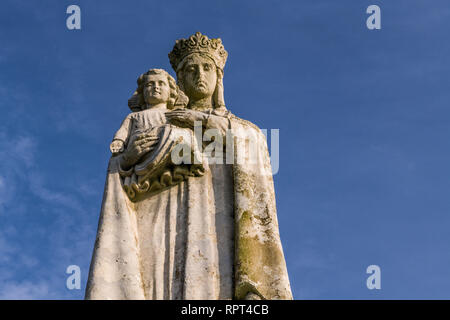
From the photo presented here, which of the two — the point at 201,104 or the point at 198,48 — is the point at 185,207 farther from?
the point at 198,48

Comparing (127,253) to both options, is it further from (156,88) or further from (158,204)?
(156,88)

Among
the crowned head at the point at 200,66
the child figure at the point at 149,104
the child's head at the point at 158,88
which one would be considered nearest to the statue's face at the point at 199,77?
the crowned head at the point at 200,66

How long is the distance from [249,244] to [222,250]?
0.46 meters

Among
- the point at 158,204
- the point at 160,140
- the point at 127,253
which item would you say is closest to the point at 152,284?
the point at 127,253

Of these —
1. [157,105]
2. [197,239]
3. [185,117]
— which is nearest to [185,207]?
[197,239]

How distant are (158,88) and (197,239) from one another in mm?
3328

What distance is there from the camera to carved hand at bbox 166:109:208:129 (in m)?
15.8

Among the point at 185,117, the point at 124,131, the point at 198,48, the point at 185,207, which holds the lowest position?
the point at 185,207

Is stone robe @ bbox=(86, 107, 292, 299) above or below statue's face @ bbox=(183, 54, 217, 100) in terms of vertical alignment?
below

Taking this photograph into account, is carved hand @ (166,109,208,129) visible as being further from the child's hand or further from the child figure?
the child's hand

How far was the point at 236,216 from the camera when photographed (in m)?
14.5

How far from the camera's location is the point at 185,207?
1466 centimetres

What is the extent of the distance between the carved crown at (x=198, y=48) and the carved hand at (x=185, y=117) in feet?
5.58

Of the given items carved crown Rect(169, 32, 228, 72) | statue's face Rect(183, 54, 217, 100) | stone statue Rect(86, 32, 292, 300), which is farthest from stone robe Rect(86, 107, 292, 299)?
carved crown Rect(169, 32, 228, 72)
